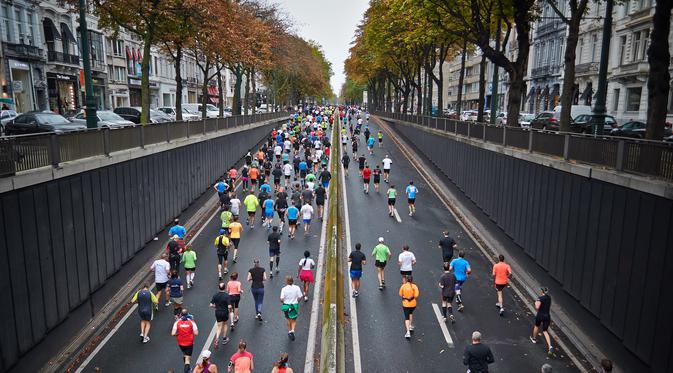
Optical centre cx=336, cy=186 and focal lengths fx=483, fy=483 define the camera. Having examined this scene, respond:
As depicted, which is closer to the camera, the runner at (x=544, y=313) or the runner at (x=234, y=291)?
the runner at (x=544, y=313)

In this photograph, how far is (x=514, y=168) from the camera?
63.2ft

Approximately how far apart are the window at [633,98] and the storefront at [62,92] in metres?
47.7

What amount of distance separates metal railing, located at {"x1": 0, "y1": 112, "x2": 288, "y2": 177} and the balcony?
2767cm

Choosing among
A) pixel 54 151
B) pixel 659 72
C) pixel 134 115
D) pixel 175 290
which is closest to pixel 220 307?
pixel 175 290

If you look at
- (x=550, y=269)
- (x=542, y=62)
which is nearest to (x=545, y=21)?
(x=542, y=62)

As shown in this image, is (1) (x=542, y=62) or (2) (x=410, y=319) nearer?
(2) (x=410, y=319)

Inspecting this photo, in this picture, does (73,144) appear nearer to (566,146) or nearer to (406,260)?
(406,260)

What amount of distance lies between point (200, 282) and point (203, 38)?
18494 mm

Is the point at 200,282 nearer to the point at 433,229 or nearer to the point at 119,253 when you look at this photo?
the point at 119,253

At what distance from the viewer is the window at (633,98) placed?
3884cm

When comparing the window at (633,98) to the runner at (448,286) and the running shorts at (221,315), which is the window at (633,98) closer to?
the runner at (448,286)

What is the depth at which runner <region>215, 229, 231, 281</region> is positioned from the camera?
1587cm

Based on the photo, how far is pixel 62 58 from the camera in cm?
4481

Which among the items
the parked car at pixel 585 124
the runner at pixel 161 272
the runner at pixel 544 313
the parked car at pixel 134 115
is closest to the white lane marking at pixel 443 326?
the runner at pixel 544 313
